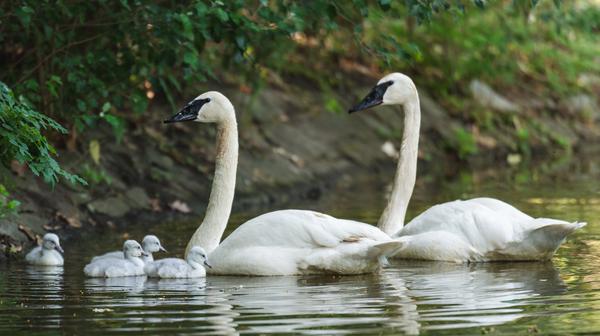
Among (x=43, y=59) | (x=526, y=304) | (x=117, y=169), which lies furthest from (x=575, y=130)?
(x=526, y=304)

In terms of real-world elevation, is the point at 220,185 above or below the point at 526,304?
above

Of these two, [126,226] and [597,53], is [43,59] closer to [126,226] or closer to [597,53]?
[126,226]

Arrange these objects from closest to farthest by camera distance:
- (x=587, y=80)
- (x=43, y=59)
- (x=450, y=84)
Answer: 1. (x=43, y=59)
2. (x=450, y=84)
3. (x=587, y=80)

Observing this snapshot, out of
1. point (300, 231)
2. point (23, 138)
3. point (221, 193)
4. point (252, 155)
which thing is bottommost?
point (300, 231)

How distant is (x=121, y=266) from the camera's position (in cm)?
1082

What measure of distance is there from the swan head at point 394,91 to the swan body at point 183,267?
2.99 metres

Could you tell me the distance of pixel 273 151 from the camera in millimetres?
20344

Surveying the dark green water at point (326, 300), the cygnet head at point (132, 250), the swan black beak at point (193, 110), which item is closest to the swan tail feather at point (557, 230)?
the dark green water at point (326, 300)

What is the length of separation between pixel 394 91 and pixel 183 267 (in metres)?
3.47

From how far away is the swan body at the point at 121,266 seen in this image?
10.7m

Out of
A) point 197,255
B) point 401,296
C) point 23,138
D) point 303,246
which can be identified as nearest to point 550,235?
point 303,246

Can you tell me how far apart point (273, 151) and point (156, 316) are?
12.0 meters

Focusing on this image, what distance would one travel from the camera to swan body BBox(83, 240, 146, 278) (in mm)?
10719

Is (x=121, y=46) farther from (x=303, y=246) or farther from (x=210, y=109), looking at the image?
(x=303, y=246)
